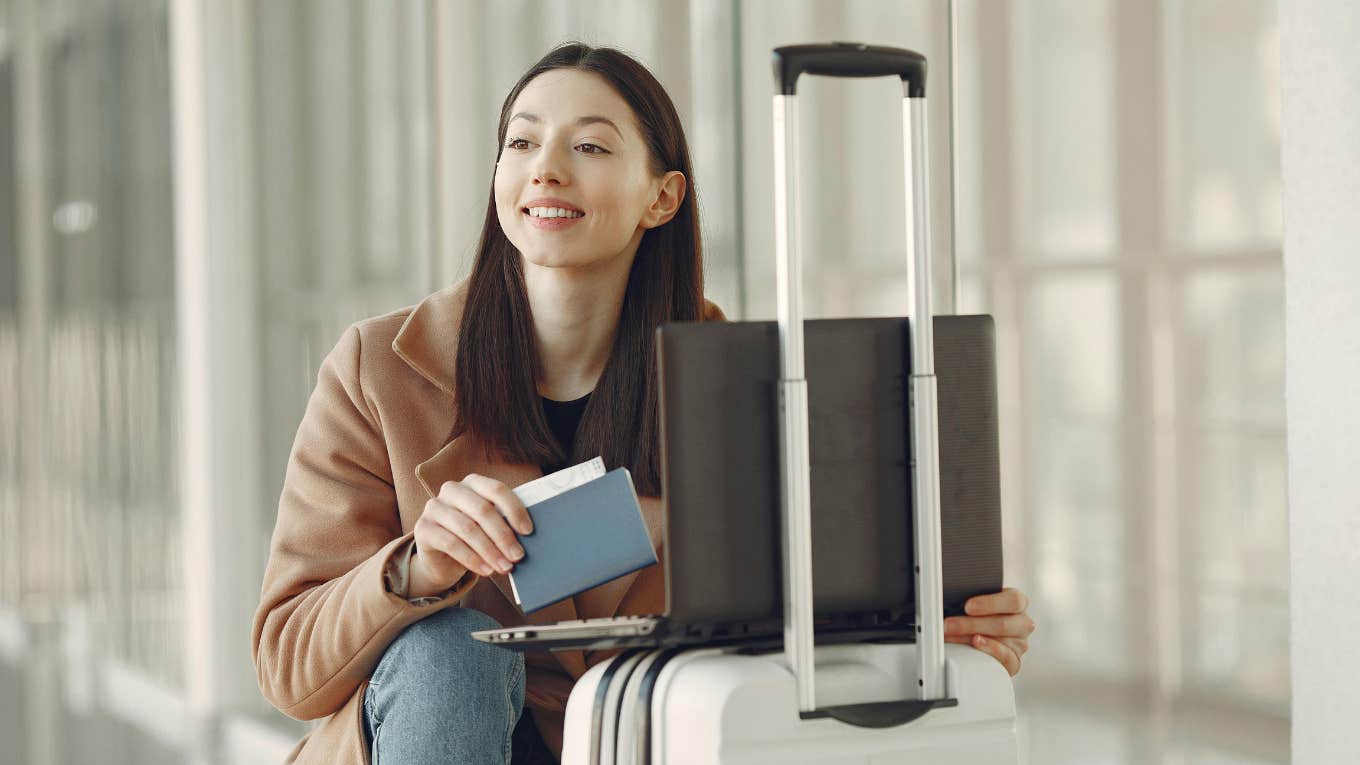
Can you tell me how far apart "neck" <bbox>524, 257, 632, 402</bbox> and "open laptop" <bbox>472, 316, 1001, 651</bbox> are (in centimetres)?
56

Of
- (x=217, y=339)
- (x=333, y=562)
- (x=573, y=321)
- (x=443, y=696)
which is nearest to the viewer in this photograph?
(x=443, y=696)

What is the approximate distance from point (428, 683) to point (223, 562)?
2546 millimetres

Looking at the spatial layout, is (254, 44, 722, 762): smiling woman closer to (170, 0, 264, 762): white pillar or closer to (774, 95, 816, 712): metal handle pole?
(774, 95, 816, 712): metal handle pole

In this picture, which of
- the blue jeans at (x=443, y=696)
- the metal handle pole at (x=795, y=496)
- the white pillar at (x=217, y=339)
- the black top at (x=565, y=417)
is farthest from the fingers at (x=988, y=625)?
the white pillar at (x=217, y=339)

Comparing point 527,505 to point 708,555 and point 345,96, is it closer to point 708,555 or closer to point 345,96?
point 708,555

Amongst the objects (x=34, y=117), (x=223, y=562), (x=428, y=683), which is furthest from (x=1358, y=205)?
(x=34, y=117)

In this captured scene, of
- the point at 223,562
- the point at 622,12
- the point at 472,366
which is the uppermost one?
the point at 622,12

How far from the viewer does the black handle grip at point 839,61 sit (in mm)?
1155

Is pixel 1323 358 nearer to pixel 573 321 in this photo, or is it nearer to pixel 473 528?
pixel 573 321

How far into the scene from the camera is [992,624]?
1273mm

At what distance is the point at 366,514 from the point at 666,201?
503 millimetres

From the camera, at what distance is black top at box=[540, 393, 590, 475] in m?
1.70

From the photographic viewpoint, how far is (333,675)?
4.74ft

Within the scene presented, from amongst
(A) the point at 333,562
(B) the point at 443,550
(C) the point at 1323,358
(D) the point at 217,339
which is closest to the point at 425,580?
(B) the point at 443,550
